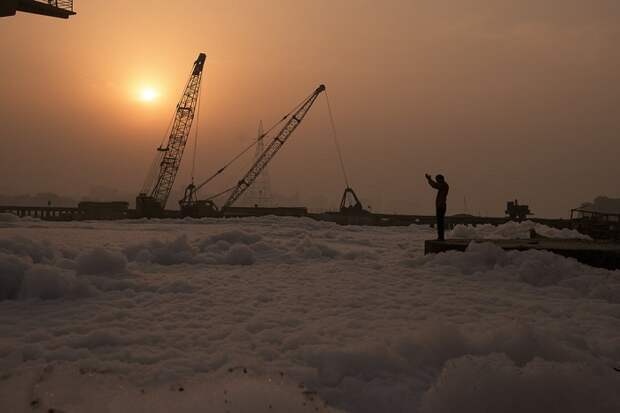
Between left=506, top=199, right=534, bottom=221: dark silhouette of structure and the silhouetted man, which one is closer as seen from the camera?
the silhouetted man

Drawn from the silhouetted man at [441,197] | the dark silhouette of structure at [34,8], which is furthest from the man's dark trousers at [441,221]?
the dark silhouette of structure at [34,8]

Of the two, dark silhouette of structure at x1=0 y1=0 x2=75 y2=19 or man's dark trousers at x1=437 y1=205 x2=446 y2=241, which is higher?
dark silhouette of structure at x1=0 y1=0 x2=75 y2=19

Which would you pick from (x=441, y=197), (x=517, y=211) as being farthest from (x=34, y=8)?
(x=517, y=211)

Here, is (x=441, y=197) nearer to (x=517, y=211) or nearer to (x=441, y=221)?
(x=441, y=221)

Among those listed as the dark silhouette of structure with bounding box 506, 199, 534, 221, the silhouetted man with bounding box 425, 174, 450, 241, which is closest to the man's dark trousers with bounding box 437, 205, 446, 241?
the silhouetted man with bounding box 425, 174, 450, 241

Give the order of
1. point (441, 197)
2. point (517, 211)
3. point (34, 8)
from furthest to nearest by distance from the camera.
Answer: point (517, 211), point (34, 8), point (441, 197)

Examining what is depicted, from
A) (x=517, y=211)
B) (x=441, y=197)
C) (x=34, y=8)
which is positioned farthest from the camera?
(x=517, y=211)

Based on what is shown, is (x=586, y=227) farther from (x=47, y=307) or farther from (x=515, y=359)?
(x=47, y=307)

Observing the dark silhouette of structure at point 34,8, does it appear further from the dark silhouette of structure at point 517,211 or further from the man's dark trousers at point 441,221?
the dark silhouette of structure at point 517,211

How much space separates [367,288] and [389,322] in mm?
2251

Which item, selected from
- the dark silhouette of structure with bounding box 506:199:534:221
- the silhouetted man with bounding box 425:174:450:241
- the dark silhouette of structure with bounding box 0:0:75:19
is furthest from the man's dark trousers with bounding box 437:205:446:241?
the dark silhouette of structure with bounding box 506:199:534:221

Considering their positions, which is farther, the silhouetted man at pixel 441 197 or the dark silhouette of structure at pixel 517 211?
the dark silhouette of structure at pixel 517 211

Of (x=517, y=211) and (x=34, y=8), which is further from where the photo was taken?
(x=517, y=211)

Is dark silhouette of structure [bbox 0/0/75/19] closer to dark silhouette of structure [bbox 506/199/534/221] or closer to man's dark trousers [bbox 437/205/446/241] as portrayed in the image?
man's dark trousers [bbox 437/205/446/241]
